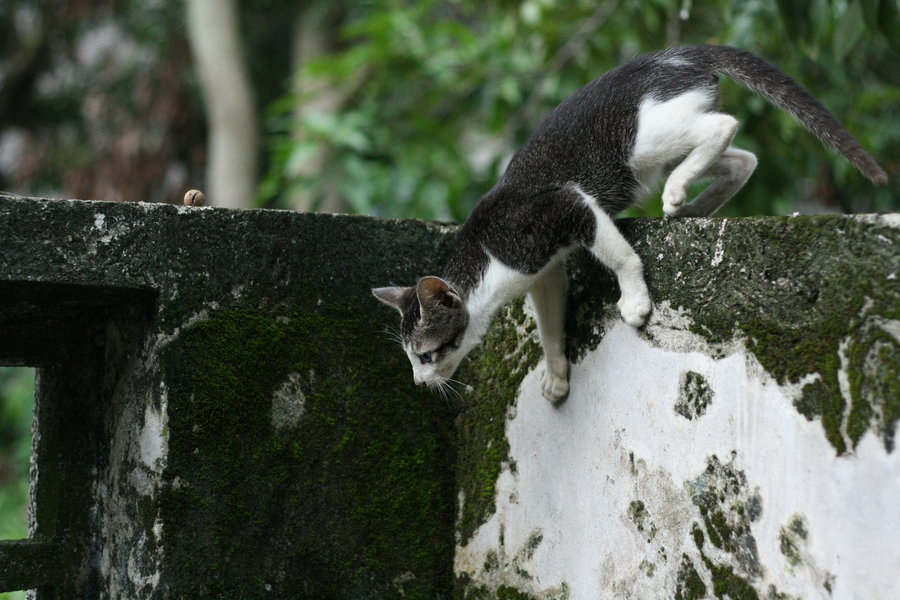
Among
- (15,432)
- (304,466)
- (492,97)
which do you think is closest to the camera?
(304,466)

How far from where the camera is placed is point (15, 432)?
27.6 feet

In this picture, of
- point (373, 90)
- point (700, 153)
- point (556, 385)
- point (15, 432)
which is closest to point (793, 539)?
point (556, 385)

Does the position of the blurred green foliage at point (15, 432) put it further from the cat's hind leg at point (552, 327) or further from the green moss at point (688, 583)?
the green moss at point (688, 583)

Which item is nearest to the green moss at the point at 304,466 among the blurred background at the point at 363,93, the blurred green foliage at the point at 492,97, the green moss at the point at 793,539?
the green moss at the point at 793,539

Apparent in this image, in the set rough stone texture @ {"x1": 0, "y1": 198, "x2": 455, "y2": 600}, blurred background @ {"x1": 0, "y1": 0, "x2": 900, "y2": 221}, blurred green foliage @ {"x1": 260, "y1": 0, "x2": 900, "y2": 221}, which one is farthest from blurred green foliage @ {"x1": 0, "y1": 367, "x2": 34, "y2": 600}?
rough stone texture @ {"x1": 0, "y1": 198, "x2": 455, "y2": 600}

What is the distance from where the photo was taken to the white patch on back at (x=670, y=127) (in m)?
2.20

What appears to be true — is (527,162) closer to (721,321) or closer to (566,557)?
(721,321)

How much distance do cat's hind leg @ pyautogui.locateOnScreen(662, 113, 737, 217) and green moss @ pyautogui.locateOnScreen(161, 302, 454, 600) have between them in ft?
2.72

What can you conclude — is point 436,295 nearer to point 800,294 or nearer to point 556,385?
point 556,385

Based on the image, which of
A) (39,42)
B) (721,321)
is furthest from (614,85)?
(39,42)

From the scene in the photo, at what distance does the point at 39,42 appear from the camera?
371 inches

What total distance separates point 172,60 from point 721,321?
875 centimetres

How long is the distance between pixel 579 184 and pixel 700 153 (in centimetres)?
30

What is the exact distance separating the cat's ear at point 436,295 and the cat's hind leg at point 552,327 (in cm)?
20
